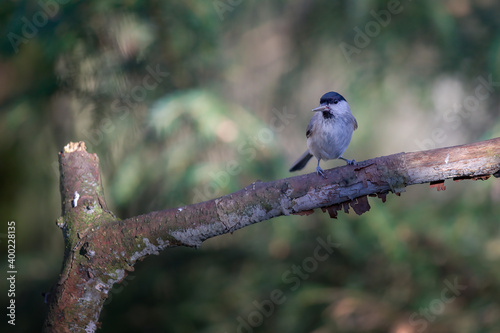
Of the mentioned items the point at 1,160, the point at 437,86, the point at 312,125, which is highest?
the point at 437,86

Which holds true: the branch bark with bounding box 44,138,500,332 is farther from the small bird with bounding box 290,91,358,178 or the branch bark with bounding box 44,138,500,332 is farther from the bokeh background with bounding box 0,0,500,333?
the bokeh background with bounding box 0,0,500,333

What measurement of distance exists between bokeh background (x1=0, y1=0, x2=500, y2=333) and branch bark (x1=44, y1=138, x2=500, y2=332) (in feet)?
4.52

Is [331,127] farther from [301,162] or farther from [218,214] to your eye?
[218,214]

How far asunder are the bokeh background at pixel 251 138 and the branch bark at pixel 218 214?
138 centimetres

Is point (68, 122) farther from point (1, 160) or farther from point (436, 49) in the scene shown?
point (436, 49)

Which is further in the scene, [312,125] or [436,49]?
[436,49]

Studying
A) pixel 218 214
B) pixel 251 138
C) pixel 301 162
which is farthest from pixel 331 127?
pixel 218 214

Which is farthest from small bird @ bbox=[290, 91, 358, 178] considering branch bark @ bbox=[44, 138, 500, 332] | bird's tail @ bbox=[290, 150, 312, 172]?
branch bark @ bbox=[44, 138, 500, 332]

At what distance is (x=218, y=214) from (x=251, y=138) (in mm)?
1657

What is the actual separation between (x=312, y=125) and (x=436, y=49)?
1.60 metres

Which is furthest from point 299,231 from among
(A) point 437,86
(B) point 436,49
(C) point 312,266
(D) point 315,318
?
(B) point 436,49

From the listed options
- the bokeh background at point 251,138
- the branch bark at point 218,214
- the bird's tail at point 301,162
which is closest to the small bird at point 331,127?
the bird's tail at point 301,162

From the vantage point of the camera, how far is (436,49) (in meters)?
3.80

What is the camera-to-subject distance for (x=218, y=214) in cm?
165
